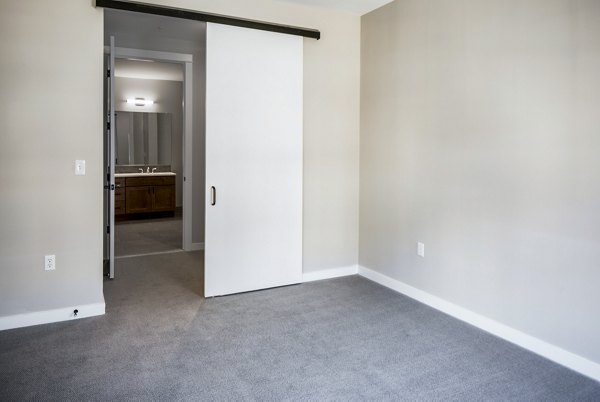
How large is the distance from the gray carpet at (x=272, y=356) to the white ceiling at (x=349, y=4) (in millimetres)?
2766

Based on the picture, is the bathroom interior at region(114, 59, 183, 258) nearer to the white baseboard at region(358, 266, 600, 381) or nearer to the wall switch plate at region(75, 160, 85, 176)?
the wall switch plate at region(75, 160, 85, 176)

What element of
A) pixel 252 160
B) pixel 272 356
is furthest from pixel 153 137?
pixel 272 356

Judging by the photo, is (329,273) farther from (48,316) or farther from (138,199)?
(138,199)

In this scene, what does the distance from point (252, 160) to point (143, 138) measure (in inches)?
226

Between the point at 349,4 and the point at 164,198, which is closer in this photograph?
the point at 349,4

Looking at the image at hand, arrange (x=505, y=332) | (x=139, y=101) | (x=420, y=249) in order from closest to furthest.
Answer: (x=505, y=332), (x=420, y=249), (x=139, y=101)

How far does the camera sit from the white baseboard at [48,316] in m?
3.07

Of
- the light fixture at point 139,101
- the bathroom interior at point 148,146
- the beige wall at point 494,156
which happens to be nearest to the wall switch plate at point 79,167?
the beige wall at point 494,156

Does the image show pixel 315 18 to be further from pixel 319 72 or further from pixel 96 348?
pixel 96 348

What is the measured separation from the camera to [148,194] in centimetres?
818

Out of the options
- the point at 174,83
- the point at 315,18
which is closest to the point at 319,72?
the point at 315,18

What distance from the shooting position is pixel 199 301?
3732mm

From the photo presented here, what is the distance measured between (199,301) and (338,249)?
60.5 inches

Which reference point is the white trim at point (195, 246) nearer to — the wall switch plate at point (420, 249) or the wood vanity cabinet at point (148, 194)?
the wood vanity cabinet at point (148, 194)
